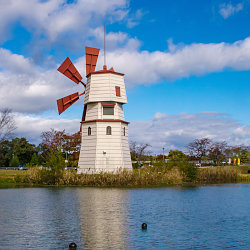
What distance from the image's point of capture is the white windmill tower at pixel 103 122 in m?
35.2

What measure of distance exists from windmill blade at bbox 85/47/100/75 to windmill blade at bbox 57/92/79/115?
2.87 m

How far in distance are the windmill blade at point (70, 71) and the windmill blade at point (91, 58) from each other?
3.76 ft

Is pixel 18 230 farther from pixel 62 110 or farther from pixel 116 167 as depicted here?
pixel 62 110

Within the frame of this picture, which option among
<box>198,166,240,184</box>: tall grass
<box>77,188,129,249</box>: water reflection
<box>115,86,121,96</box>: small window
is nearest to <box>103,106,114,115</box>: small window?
<box>115,86,121,96</box>: small window

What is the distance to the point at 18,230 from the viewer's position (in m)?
14.4

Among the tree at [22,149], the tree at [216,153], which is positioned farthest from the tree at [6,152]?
the tree at [216,153]

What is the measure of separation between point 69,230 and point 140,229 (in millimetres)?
2834

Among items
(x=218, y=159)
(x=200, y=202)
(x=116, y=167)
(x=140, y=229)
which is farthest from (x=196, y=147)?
(x=140, y=229)

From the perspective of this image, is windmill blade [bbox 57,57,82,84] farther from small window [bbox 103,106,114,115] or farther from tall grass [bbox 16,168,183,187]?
tall grass [bbox 16,168,183,187]

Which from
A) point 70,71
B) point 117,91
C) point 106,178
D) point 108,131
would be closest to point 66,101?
point 70,71

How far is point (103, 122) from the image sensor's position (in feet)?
Answer: 117

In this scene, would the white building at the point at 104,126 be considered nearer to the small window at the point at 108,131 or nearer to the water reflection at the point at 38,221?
the small window at the point at 108,131

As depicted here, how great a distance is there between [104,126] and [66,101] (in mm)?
5376

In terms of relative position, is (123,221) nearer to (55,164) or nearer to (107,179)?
(107,179)
